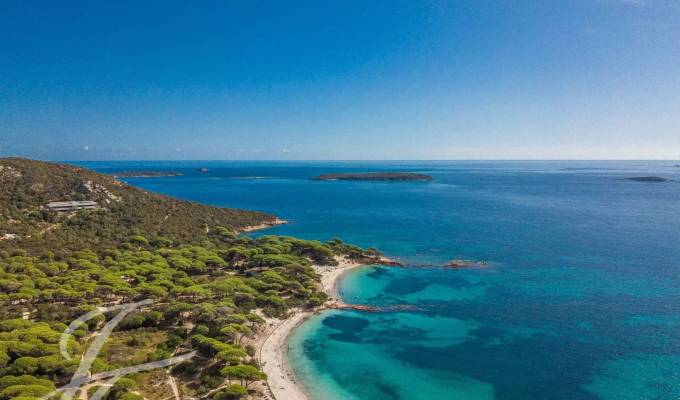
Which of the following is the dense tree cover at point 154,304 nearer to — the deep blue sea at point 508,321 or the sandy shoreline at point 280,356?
the sandy shoreline at point 280,356

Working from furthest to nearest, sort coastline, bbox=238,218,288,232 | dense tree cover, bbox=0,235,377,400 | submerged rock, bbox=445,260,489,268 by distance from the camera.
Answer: coastline, bbox=238,218,288,232 < submerged rock, bbox=445,260,489,268 < dense tree cover, bbox=0,235,377,400

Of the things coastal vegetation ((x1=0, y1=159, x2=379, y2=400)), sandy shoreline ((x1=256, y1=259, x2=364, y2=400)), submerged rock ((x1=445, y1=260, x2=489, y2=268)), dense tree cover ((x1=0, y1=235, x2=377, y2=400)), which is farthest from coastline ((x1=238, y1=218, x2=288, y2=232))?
submerged rock ((x1=445, y1=260, x2=489, y2=268))

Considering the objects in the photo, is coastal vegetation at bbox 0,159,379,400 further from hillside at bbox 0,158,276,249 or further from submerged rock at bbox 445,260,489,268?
submerged rock at bbox 445,260,489,268

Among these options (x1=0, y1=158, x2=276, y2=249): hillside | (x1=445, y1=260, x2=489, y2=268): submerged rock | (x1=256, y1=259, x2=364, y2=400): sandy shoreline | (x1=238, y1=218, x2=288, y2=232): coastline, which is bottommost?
(x1=256, y1=259, x2=364, y2=400): sandy shoreline

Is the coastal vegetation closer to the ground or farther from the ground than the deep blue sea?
farther from the ground

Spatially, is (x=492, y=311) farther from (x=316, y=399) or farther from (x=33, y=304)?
(x=33, y=304)
